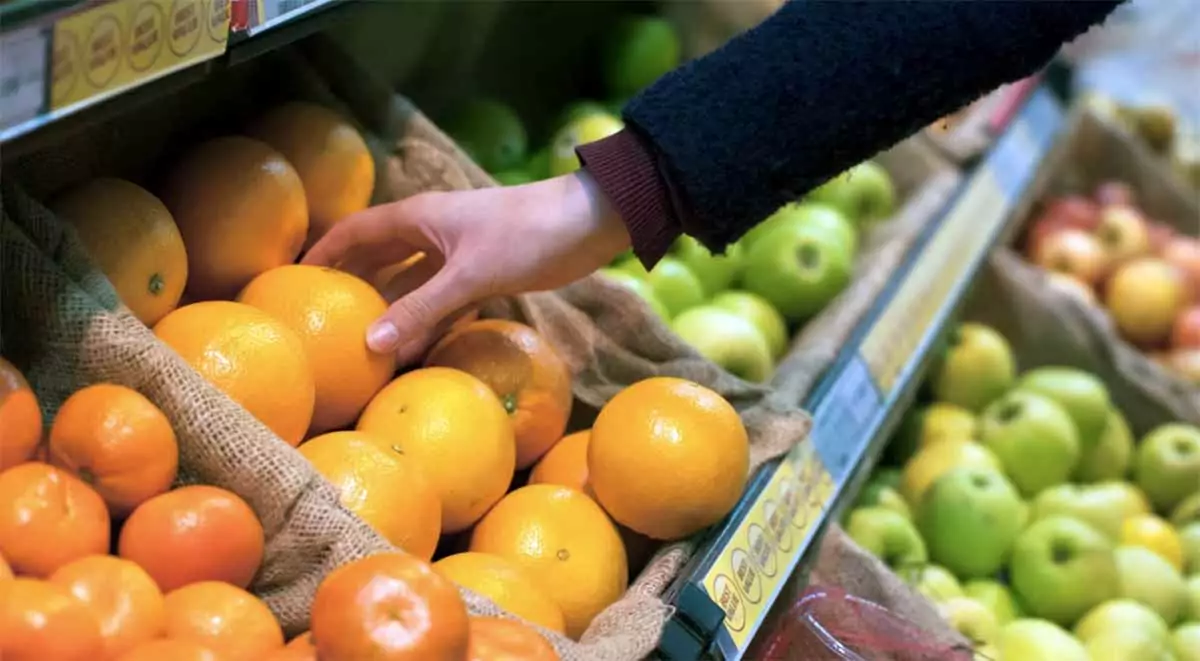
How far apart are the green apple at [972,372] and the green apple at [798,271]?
0.45 metres

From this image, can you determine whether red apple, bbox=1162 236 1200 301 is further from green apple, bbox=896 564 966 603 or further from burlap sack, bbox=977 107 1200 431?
green apple, bbox=896 564 966 603

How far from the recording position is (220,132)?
1.20 m

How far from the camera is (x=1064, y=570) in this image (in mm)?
1682

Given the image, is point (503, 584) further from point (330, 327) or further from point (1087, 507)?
point (1087, 507)

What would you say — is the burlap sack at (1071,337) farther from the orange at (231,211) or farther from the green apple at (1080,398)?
the orange at (231,211)

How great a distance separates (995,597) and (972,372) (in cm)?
47

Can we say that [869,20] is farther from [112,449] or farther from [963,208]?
[963,208]

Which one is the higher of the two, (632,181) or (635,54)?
(632,181)

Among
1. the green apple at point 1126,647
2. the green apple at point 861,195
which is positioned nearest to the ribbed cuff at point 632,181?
the green apple at point 861,195

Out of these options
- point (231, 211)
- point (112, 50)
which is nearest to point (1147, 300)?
point (231, 211)

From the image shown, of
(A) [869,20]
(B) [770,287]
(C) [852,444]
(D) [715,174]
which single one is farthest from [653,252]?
(B) [770,287]

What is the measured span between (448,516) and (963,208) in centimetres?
119

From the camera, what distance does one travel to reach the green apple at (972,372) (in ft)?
6.77

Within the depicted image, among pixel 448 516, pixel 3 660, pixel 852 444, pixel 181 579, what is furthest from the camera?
pixel 852 444
